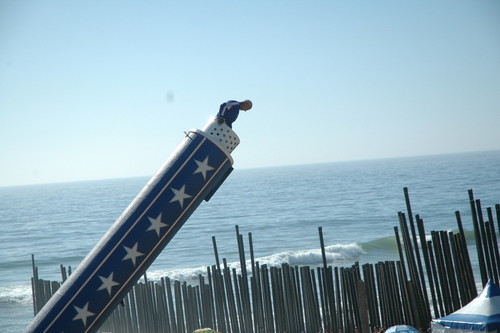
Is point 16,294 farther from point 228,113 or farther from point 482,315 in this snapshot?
point 482,315

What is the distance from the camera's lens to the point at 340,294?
14.4 meters

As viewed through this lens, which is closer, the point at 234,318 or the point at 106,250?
the point at 106,250

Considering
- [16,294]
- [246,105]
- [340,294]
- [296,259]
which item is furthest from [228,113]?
[296,259]

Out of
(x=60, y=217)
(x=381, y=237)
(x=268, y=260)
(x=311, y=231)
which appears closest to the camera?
(x=268, y=260)

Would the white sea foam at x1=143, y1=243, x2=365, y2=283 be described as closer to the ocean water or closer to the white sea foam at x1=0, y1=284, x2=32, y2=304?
the ocean water

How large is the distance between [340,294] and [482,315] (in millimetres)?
4355

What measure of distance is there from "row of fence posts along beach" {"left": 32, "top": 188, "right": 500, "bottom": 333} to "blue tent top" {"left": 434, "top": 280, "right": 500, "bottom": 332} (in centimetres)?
191

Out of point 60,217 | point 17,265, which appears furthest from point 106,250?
point 60,217

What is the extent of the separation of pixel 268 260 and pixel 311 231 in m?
15.2

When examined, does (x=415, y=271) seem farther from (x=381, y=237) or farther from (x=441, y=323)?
(x=381, y=237)

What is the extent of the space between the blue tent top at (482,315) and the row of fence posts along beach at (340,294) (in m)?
1.91

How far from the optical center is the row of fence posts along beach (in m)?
12.9

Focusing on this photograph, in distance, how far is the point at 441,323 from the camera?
1111 centimetres

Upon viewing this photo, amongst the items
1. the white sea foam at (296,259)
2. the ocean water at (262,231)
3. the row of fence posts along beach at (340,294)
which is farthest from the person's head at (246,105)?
the white sea foam at (296,259)
